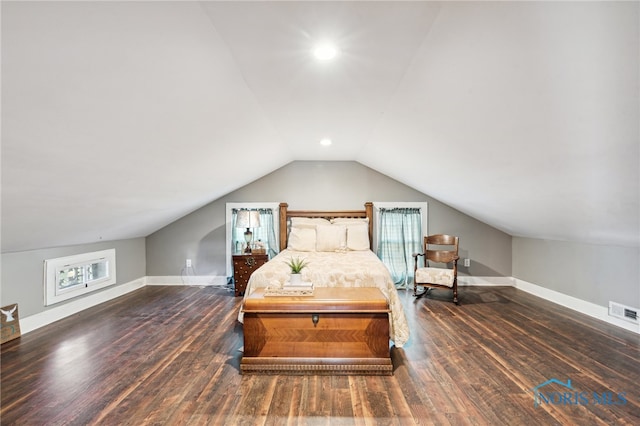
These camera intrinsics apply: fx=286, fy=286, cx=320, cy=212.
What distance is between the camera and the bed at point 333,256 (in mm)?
2801

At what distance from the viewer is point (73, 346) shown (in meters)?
2.72

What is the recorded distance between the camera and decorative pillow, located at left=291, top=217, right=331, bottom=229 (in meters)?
4.76

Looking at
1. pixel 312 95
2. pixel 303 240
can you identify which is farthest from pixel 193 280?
pixel 312 95

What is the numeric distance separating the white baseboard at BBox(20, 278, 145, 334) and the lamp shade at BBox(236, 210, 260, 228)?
2054mm

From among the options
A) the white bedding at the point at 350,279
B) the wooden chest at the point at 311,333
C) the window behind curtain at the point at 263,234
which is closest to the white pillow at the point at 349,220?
the window behind curtain at the point at 263,234

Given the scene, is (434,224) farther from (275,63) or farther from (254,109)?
(275,63)

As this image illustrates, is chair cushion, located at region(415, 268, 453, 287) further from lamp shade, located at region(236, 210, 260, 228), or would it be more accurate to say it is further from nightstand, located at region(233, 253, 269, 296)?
lamp shade, located at region(236, 210, 260, 228)

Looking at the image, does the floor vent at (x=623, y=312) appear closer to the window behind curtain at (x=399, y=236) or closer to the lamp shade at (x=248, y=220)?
the window behind curtain at (x=399, y=236)

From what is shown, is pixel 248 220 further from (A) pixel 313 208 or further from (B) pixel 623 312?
(B) pixel 623 312

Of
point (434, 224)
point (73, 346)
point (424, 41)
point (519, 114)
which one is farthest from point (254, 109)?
point (434, 224)

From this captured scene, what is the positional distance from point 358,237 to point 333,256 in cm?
80

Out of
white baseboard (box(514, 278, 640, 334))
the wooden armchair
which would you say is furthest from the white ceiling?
the wooden armchair

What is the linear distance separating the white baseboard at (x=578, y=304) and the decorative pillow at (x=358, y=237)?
260 centimetres

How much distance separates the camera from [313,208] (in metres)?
5.20
